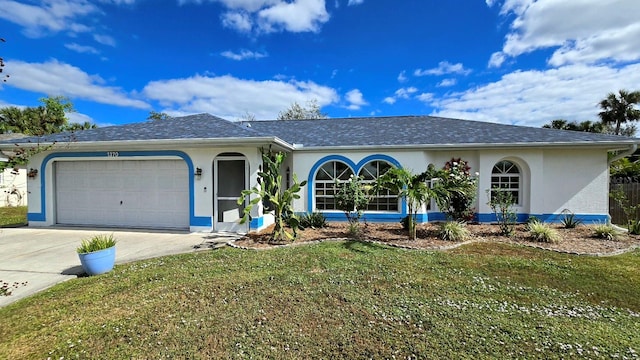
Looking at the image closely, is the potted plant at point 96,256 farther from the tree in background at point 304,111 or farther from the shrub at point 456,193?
the tree in background at point 304,111

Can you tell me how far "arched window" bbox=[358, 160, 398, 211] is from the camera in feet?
38.7

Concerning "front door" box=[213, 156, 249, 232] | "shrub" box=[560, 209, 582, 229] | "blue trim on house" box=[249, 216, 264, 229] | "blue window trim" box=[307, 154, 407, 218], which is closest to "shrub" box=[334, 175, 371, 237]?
"blue window trim" box=[307, 154, 407, 218]

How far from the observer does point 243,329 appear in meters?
3.71

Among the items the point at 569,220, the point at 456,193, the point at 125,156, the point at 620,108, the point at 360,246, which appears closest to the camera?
the point at 360,246

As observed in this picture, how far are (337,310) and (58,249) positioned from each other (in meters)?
8.26

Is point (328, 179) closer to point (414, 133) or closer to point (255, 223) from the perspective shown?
point (255, 223)

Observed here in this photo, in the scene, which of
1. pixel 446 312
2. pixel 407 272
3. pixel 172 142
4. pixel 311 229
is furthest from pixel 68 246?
pixel 446 312

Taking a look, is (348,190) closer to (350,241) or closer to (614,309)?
(350,241)

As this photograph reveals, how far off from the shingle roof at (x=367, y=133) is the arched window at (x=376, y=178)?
890mm

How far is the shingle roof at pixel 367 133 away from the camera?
1027 cm

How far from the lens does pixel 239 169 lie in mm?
10836

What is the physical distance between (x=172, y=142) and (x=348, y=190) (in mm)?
6167

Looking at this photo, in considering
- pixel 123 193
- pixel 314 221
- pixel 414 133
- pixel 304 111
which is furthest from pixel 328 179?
pixel 304 111

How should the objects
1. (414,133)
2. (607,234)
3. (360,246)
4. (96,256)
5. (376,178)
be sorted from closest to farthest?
1. (96,256)
2. (360,246)
3. (607,234)
4. (376,178)
5. (414,133)
